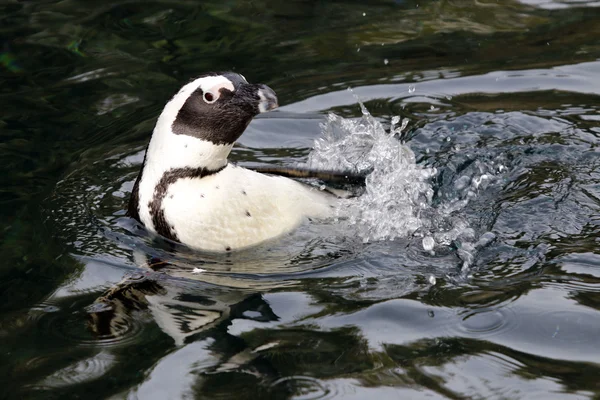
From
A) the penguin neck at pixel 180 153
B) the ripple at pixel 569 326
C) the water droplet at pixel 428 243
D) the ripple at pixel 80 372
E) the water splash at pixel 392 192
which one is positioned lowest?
the ripple at pixel 80 372

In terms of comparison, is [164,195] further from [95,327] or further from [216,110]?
[95,327]

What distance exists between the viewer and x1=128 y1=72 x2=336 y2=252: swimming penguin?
4680mm

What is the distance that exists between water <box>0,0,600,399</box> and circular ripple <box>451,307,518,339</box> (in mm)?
13

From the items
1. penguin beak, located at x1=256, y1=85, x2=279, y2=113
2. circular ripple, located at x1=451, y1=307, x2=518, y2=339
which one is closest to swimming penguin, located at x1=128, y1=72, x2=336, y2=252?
penguin beak, located at x1=256, y1=85, x2=279, y2=113

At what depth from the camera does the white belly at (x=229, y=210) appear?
15.5 feet

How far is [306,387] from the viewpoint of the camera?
3393 millimetres

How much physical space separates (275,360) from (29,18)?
18.2 ft

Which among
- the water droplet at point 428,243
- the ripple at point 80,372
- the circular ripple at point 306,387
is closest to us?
the circular ripple at point 306,387

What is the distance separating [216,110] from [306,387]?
1.81 m

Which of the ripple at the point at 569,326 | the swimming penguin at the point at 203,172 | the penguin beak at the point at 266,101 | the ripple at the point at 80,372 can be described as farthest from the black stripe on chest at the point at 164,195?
the ripple at the point at 569,326

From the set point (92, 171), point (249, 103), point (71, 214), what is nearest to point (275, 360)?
point (249, 103)

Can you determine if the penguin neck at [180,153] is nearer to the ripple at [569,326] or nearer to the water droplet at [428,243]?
the water droplet at [428,243]

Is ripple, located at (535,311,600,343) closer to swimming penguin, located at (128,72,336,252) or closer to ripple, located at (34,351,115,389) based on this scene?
swimming penguin, located at (128,72,336,252)

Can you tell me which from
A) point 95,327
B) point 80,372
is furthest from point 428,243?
point 80,372
